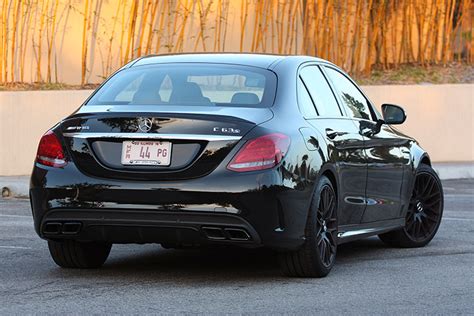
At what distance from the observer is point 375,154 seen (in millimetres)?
8906

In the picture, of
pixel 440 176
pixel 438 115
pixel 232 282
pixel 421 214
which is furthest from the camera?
pixel 438 115

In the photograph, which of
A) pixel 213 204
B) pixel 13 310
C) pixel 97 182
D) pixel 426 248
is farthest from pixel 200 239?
pixel 426 248

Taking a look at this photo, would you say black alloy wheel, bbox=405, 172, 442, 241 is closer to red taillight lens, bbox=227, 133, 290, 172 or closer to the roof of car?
the roof of car

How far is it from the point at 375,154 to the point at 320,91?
694mm

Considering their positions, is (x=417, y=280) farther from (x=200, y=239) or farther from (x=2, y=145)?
(x=2, y=145)

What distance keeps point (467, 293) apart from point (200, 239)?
62.3 inches

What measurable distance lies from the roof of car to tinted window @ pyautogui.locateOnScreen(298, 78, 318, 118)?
0.25 metres

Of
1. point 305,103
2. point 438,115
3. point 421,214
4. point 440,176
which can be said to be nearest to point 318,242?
point 305,103

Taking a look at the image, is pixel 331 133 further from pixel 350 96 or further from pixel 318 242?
pixel 350 96

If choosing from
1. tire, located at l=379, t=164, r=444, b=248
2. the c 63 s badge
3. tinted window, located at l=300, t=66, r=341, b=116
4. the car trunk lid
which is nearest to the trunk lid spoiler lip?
the car trunk lid

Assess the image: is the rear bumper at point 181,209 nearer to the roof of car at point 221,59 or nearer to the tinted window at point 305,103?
the tinted window at point 305,103

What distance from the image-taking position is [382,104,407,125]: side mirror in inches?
367

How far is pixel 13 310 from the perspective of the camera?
6582 mm

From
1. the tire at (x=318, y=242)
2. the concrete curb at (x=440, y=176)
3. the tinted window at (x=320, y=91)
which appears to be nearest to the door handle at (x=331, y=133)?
the tinted window at (x=320, y=91)
